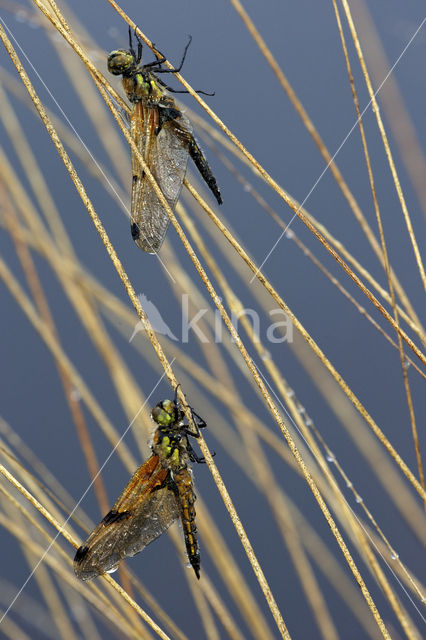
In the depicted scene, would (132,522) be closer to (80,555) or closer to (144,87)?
(80,555)

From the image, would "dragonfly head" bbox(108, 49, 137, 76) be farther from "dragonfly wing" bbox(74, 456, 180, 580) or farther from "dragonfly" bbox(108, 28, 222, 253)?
"dragonfly wing" bbox(74, 456, 180, 580)

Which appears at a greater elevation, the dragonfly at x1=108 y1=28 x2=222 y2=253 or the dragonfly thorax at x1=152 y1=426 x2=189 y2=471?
the dragonfly at x1=108 y1=28 x2=222 y2=253

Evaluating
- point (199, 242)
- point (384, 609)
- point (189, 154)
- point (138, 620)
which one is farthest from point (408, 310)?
point (384, 609)

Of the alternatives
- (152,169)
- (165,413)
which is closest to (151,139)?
(152,169)

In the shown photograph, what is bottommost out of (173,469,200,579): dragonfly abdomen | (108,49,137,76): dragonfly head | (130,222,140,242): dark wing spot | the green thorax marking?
(173,469,200,579): dragonfly abdomen

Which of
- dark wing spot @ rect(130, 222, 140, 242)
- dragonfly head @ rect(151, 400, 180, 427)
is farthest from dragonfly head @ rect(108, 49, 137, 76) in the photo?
dragonfly head @ rect(151, 400, 180, 427)

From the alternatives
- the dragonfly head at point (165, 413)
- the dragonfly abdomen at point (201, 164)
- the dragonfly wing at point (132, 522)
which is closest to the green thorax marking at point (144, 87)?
the dragonfly abdomen at point (201, 164)

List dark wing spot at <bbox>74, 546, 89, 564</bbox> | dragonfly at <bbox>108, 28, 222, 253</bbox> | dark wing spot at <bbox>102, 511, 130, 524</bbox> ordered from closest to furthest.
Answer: dark wing spot at <bbox>74, 546, 89, 564</bbox> → dark wing spot at <bbox>102, 511, 130, 524</bbox> → dragonfly at <bbox>108, 28, 222, 253</bbox>
